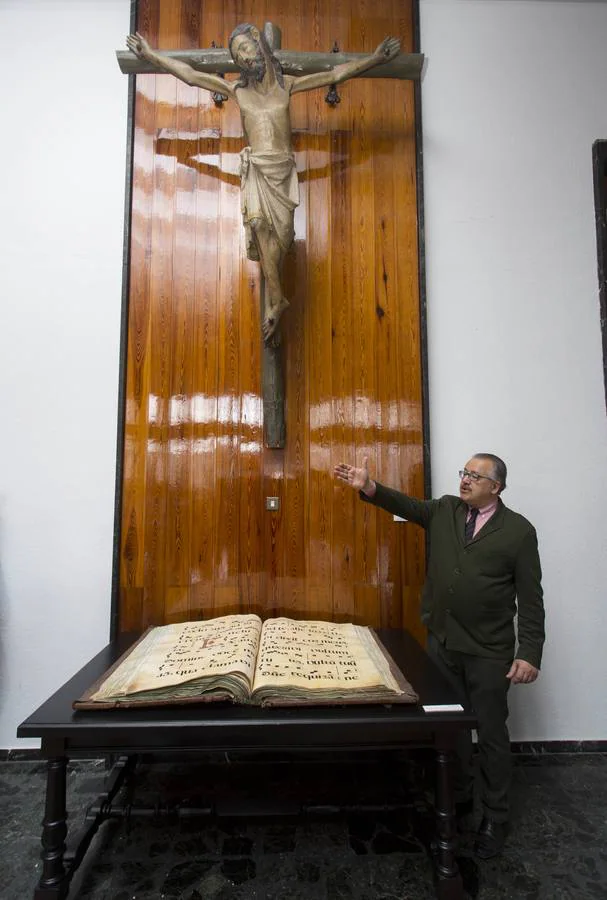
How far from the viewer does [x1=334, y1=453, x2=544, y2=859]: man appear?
1.90 meters

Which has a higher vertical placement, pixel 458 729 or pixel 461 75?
pixel 461 75

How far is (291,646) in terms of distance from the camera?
188cm

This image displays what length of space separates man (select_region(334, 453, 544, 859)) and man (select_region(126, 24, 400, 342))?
3.25ft

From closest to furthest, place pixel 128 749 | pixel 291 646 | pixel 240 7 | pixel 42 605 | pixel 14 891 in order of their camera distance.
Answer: pixel 128 749, pixel 14 891, pixel 291 646, pixel 42 605, pixel 240 7

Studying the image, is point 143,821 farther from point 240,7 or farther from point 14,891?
point 240,7

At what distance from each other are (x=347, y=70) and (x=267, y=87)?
0.34 m

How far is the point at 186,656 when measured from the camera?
179 centimetres

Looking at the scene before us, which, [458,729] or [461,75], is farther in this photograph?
[461,75]

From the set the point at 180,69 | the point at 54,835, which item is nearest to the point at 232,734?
the point at 54,835

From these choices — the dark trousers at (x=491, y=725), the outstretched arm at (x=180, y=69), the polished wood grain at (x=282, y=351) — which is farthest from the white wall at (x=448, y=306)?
the dark trousers at (x=491, y=725)

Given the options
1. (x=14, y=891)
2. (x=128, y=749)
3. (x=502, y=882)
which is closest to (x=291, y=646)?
(x=128, y=749)

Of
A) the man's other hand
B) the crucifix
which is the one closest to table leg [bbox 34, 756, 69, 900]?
the man's other hand

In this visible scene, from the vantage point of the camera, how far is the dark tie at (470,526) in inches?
80.6

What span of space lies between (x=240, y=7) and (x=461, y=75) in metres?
1.17
